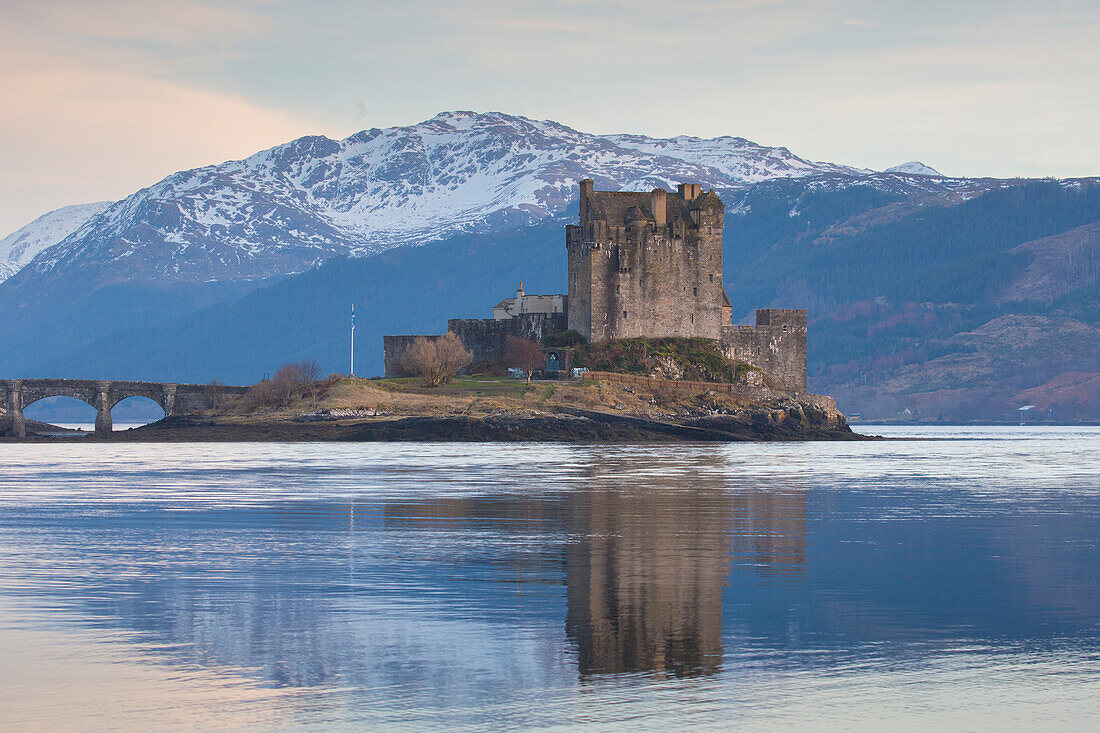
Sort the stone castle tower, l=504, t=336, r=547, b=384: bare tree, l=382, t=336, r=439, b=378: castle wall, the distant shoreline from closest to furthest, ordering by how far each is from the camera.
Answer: the distant shoreline < the stone castle tower < l=504, t=336, r=547, b=384: bare tree < l=382, t=336, r=439, b=378: castle wall

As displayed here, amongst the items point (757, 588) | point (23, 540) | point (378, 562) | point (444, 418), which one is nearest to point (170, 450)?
point (444, 418)

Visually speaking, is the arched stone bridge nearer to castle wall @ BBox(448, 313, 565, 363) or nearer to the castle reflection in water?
castle wall @ BBox(448, 313, 565, 363)

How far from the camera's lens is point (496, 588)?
78.8ft

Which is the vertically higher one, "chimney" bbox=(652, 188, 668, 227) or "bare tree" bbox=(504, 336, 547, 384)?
"chimney" bbox=(652, 188, 668, 227)

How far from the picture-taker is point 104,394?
117438mm

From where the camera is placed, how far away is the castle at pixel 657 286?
10475cm

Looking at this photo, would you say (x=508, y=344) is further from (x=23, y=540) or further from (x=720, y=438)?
(x=23, y=540)

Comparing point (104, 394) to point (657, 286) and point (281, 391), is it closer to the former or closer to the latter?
point (281, 391)

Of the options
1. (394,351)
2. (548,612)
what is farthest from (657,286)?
(548,612)

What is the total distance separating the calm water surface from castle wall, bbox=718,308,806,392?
2496 inches

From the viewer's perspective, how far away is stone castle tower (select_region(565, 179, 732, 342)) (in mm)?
104625

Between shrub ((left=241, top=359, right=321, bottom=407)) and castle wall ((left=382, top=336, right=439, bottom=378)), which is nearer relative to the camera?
shrub ((left=241, top=359, right=321, bottom=407))

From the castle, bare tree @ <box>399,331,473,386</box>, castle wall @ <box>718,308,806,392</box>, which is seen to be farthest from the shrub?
castle wall @ <box>718,308,806,392</box>

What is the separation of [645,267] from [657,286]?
1.69 m
